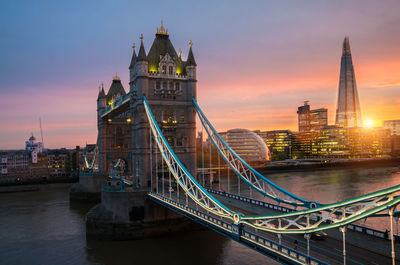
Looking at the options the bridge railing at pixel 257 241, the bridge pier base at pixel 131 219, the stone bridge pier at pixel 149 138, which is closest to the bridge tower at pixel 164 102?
the stone bridge pier at pixel 149 138

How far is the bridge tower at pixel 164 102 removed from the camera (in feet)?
139

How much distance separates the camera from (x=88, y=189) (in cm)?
6594

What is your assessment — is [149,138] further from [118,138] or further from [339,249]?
[118,138]

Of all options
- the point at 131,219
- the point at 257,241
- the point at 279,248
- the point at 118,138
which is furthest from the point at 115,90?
the point at 279,248

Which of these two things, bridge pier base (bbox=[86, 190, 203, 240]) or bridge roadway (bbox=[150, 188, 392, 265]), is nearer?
bridge roadway (bbox=[150, 188, 392, 265])

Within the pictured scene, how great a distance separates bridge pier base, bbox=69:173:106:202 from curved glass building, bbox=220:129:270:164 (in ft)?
328

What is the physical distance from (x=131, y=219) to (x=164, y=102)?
51.4 ft

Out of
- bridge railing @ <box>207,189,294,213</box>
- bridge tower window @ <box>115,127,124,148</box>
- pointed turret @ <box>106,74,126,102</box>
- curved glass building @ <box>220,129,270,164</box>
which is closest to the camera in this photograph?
bridge railing @ <box>207,189,294,213</box>

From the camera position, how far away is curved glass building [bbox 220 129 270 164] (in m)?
162

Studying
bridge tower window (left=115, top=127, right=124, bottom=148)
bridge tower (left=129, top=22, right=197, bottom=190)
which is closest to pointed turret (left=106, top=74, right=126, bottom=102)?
bridge tower window (left=115, top=127, right=124, bottom=148)

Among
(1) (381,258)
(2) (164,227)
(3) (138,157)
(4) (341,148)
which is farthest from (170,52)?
(4) (341,148)

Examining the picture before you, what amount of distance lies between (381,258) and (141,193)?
26679mm

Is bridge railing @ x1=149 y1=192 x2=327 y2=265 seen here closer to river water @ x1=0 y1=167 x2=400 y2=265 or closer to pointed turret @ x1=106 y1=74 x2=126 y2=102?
river water @ x1=0 y1=167 x2=400 y2=265

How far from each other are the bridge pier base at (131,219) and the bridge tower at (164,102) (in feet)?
14.0
